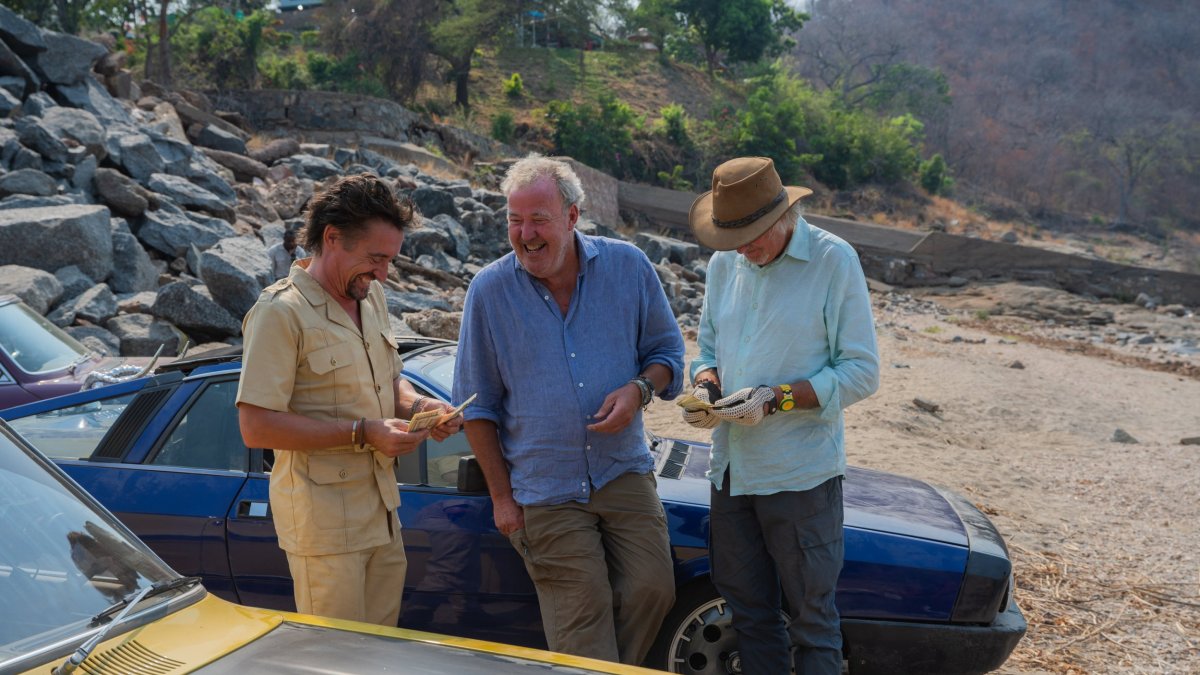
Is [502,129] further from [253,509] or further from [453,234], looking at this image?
[253,509]

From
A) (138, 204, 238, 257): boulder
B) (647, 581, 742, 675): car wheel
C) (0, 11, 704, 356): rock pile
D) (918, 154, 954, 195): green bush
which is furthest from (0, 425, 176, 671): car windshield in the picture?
(918, 154, 954, 195): green bush

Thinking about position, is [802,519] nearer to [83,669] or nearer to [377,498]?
[377,498]

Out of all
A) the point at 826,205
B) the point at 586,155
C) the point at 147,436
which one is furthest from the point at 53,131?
the point at 826,205

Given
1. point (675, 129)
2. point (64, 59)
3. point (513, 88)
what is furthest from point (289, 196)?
point (513, 88)

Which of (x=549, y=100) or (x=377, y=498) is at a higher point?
(x=549, y=100)

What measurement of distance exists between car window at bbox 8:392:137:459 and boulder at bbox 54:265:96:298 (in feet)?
23.1

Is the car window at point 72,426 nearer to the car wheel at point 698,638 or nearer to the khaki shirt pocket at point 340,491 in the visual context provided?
the khaki shirt pocket at point 340,491

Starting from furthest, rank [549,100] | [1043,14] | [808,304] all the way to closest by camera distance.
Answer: [1043,14] < [549,100] < [808,304]

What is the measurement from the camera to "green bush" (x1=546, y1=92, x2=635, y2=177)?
35.4 metres

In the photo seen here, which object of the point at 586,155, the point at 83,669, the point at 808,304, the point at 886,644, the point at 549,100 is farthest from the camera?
the point at 549,100

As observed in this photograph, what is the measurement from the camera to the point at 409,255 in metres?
16.0

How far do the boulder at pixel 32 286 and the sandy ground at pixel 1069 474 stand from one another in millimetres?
5887

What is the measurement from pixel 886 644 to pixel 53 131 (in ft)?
52.4

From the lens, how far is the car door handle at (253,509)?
151 inches
